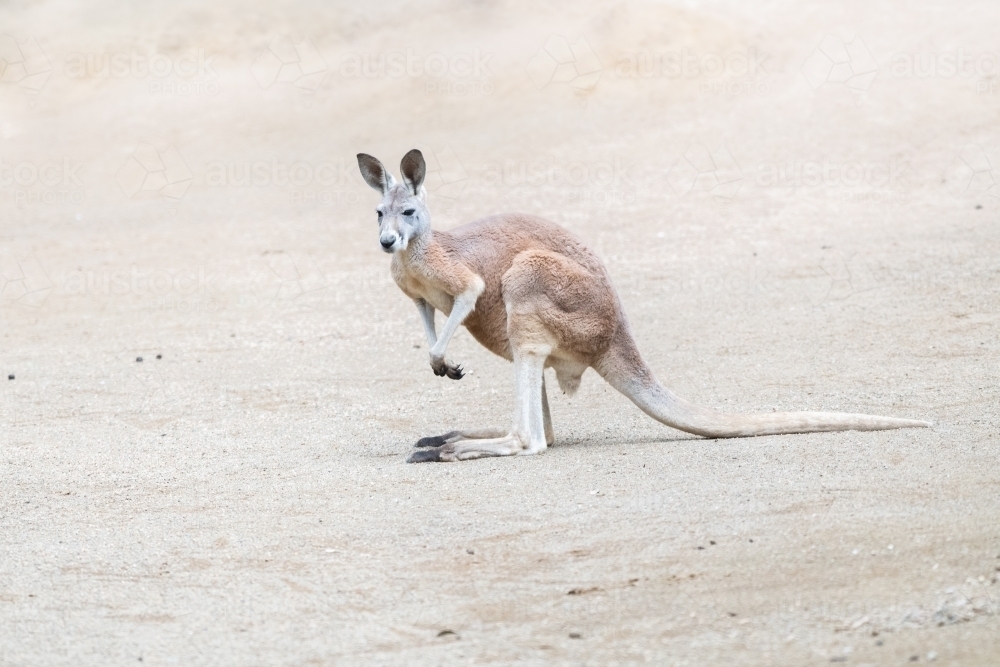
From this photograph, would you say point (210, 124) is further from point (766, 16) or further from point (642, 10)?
point (766, 16)

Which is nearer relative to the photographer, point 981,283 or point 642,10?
point 981,283

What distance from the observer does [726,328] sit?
7746 mm

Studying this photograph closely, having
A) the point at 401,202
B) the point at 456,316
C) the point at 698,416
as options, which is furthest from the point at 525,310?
the point at 698,416

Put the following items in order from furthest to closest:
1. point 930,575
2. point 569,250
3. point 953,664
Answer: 1. point 569,250
2. point 930,575
3. point 953,664

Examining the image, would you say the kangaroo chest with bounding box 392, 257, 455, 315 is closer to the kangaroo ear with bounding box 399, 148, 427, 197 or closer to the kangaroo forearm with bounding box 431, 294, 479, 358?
the kangaroo forearm with bounding box 431, 294, 479, 358

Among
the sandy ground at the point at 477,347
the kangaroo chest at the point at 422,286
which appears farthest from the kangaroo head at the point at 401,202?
the sandy ground at the point at 477,347

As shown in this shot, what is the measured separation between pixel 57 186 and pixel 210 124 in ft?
5.52

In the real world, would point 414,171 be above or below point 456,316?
above

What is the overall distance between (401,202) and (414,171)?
6.3 inches

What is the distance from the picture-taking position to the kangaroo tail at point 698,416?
523cm

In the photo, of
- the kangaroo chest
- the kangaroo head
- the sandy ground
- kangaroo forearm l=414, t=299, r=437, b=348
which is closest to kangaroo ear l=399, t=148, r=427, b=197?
the kangaroo head

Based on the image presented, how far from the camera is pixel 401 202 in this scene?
5422 mm

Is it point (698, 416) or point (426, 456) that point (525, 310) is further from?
point (698, 416)

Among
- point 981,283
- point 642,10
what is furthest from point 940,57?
point 981,283
